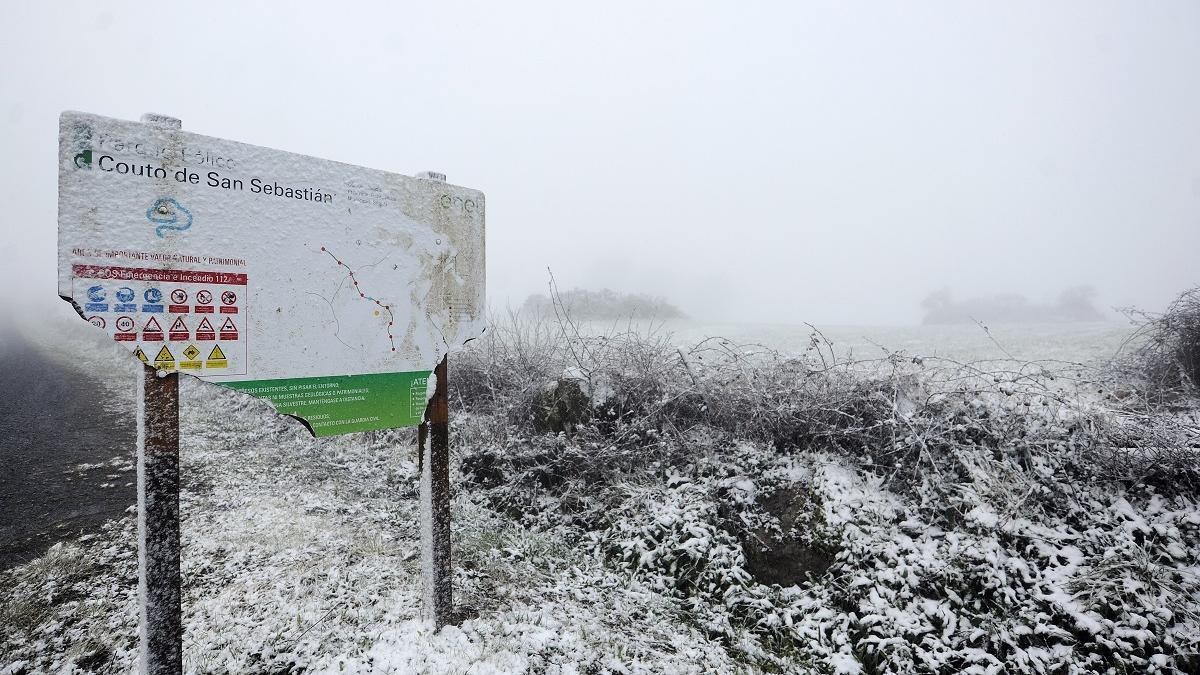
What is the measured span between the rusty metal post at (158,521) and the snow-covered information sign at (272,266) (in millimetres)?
185

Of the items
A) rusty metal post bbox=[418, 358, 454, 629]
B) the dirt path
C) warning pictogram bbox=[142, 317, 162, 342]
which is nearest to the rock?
rusty metal post bbox=[418, 358, 454, 629]

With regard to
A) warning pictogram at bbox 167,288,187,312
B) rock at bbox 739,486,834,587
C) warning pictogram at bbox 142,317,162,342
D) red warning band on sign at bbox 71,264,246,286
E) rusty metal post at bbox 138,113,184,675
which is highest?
red warning band on sign at bbox 71,264,246,286

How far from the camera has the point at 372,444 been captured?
6871 mm

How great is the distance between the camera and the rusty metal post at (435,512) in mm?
3270

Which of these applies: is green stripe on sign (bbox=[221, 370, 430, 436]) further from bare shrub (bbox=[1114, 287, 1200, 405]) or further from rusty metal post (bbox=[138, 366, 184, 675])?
bare shrub (bbox=[1114, 287, 1200, 405])

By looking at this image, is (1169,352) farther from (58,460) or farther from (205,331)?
(58,460)

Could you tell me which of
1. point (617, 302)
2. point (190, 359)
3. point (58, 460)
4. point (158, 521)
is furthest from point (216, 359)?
point (617, 302)

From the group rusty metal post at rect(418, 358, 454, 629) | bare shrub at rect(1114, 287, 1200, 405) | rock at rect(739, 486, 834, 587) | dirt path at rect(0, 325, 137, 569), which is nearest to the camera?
rusty metal post at rect(418, 358, 454, 629)

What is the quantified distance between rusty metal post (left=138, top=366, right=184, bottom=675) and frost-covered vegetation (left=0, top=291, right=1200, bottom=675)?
0.60 m

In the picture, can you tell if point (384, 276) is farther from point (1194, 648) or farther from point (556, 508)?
point (1194, 648)

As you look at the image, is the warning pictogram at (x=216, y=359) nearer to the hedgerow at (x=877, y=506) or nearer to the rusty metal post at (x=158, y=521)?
the rusty metal post at (x=158, y=521)

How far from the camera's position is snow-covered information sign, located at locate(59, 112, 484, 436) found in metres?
2.19

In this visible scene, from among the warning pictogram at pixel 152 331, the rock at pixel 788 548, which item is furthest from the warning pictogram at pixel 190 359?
the rock at pixel 788 548

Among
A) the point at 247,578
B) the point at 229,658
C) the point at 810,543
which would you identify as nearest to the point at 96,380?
the point at 247,578
